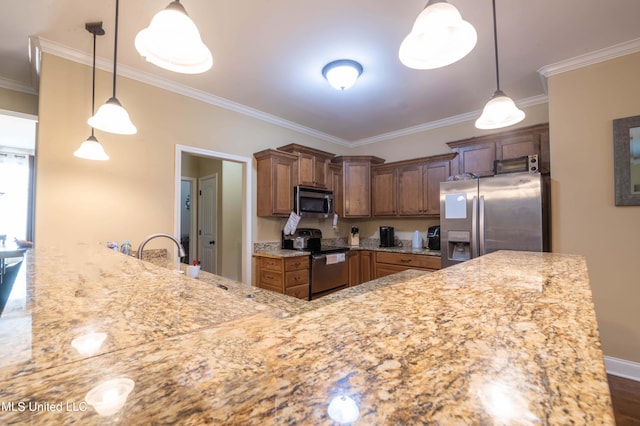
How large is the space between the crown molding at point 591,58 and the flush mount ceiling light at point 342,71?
5.99ft

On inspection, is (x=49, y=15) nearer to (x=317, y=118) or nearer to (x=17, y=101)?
(x=17, y=101)

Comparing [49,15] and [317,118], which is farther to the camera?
[317,118]

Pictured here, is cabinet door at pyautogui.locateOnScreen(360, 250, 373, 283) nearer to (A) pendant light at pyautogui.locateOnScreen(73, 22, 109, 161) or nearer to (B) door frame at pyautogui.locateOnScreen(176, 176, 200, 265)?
(B) door frame at pyautogui.locateOnScreen(176, 176, 200, 265)

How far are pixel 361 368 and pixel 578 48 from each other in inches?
131

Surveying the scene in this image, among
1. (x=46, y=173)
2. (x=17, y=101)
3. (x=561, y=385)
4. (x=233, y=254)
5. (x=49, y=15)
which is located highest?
(x=49, y=15)

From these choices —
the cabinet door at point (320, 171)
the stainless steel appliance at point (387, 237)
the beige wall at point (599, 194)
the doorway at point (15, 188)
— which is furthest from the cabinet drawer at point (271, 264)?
the doorway at point (15, 188)

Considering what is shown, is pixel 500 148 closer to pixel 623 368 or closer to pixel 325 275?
pixel 623 368

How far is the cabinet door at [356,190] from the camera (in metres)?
4.41

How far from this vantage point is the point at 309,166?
3936mm

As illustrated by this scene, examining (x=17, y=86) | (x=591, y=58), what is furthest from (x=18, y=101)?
(x=591, y=58)

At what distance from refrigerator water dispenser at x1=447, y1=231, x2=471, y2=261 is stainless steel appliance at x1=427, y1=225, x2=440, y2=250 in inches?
21.8

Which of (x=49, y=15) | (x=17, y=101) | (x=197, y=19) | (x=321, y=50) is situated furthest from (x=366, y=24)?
(x=17, y=101)

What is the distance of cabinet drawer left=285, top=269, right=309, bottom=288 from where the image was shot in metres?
3.19

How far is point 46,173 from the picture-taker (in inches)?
85.9
